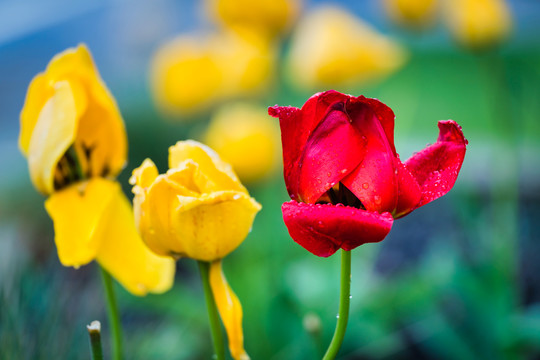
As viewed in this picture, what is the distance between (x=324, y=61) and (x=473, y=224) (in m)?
0.36

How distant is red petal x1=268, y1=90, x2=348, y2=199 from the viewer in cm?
34

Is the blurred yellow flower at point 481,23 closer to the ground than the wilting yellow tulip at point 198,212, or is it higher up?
higher up

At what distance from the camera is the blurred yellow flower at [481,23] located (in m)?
1.02

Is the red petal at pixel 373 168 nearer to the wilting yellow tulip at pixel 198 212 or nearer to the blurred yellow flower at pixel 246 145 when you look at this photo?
the wilting yellow tulip at pixel 198 212

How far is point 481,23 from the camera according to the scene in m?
1.03

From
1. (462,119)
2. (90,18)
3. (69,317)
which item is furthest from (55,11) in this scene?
(69,317)

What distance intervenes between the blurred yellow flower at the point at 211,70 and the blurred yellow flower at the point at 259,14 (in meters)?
0.03

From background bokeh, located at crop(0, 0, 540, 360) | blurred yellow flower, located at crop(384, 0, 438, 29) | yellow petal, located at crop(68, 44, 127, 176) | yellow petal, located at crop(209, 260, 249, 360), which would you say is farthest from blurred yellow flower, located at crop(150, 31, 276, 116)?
yellow petal, located at crop(209, 260, 249, 360)

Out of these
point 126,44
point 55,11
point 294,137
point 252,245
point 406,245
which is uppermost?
point 55,11

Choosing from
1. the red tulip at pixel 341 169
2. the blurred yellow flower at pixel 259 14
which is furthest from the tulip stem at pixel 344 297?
the blurred yellow flower at pixel 259 14

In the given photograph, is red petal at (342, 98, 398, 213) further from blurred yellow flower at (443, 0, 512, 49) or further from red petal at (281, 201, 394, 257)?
blurred yellow flower at (443, 0, 512, 49)

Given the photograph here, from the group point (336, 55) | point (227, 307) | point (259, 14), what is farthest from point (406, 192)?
point (259, 14)

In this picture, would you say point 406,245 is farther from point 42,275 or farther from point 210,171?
point 210,171

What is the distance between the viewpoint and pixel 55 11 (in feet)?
11.5
